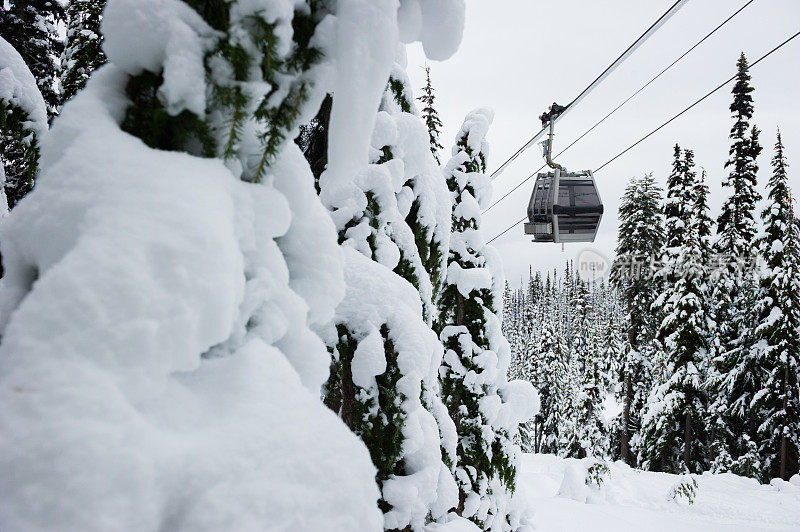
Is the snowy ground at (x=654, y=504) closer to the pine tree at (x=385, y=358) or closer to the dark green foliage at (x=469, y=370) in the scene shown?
the dark green foliage at (x=469, y=370)

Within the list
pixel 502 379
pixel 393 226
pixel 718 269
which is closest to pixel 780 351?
pixel 718 269

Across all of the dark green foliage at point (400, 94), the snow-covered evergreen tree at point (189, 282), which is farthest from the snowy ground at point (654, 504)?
the snow-covered evergreen tree at point (189, 282)

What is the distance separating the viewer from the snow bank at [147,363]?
903 millimetres

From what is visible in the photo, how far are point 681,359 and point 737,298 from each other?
4571mm

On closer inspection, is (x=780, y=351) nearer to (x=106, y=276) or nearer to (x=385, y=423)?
(x=385, y=423)

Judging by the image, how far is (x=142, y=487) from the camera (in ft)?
3.12

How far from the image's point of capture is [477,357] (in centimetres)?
686

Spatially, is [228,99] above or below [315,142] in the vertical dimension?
below

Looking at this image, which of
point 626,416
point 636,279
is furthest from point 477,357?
point 626,416

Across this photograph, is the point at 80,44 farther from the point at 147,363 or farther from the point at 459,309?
the point at 147,363

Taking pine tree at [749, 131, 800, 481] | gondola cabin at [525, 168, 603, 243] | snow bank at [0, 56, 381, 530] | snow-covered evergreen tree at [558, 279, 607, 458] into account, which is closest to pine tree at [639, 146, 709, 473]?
pine tree at [749, 131, 800, 481]

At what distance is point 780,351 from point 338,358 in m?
22.3

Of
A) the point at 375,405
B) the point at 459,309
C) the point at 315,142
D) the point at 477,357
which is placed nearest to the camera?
the point at 375,405

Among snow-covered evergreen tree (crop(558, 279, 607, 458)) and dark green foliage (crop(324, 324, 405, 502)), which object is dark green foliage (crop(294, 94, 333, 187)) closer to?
dark green foliage (crop(324, 324, 405, 502))
